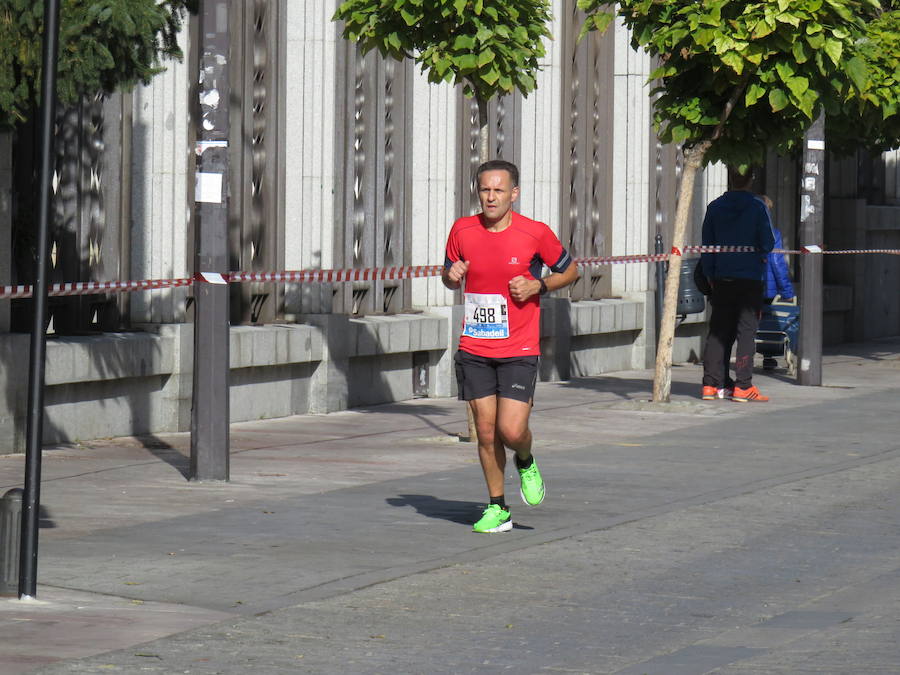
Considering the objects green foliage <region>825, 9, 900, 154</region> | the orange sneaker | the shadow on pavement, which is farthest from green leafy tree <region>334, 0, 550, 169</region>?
green foliage <region>825, 9, 900, 154</region>

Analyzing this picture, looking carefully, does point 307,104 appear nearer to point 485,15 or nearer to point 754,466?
point 485,15

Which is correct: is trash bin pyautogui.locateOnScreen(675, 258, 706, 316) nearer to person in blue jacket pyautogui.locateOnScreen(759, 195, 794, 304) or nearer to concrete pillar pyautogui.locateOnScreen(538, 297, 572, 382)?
concrete pillar pyautogui.locateOnScreen(538, 297, 572, 382)

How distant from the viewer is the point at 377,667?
6324 millimetres

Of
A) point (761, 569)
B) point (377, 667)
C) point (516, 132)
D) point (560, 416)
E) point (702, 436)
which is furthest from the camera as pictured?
point (516, 132)

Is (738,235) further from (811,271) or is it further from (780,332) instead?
(780,332)

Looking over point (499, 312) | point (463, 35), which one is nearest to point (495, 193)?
point (499, 312)

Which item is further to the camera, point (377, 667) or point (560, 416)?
point (560, 416)

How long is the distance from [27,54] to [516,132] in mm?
9535

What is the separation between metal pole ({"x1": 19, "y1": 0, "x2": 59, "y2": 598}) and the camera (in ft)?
23.0

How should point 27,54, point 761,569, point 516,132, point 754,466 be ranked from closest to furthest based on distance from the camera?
point 761,569 < point 27,54 < point 754,466 < point 516,132

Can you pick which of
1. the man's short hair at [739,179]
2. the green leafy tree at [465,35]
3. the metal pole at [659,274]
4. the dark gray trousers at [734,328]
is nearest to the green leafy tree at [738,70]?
the man's short hair at [739,179]

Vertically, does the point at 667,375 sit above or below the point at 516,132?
below

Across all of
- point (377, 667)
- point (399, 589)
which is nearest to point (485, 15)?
point (399, 589)

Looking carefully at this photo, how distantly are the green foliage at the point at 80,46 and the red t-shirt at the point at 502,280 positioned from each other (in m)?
2.40
